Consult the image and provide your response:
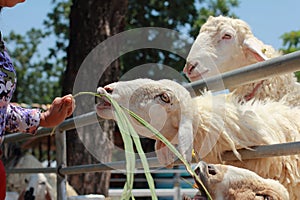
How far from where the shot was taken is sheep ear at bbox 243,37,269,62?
11.4 feet

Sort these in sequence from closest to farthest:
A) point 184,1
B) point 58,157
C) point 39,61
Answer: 1. point 58,157
2. point 184,1
3. point 39,61

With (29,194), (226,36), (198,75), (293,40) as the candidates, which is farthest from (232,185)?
(293,40)

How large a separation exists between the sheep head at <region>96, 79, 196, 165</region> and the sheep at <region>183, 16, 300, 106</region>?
1.01m

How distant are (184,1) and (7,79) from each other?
14029 millimetres

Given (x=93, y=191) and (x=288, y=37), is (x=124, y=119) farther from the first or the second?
(x=288, y=37)

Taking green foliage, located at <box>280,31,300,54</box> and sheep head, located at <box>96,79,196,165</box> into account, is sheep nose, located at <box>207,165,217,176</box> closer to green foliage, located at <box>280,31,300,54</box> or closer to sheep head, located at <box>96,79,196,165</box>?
sheep head, located at <box>96,79,196,165</box>

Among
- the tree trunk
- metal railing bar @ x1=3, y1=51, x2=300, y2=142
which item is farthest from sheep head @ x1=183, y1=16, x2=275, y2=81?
the tree trunk

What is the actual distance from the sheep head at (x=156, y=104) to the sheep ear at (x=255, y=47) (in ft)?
4.36

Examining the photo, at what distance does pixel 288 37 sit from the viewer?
14.4 meters

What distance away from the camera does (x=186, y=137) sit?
7.07 feet

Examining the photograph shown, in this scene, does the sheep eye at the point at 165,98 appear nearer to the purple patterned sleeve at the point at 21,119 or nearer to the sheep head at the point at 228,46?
the purple patterned sleeve at the point at 21,119

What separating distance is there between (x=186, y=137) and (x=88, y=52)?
473 cm

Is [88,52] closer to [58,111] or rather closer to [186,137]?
[58,111]

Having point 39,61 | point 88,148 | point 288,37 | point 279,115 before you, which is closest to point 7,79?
point 279,115
